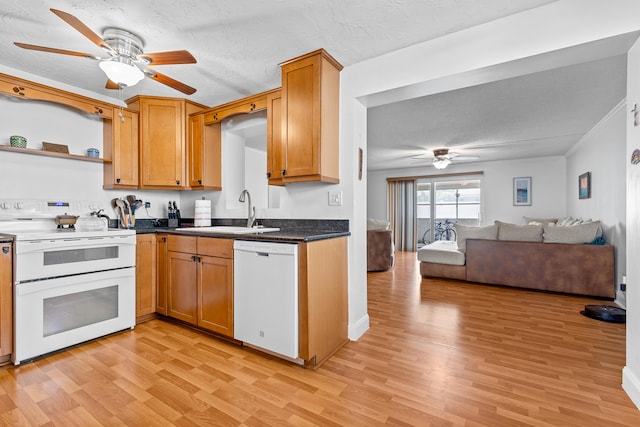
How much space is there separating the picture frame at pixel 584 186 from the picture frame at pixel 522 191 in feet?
5.01

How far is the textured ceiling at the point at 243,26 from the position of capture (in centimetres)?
177

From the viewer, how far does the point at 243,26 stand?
6.52 feet

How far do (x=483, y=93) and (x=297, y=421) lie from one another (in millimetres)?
3434

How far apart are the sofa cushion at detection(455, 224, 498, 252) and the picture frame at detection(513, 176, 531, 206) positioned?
3.45m

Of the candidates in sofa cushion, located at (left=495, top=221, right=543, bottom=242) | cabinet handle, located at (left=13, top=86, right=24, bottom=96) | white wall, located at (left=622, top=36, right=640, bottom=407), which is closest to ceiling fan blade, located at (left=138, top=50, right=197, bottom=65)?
cabinet handle, located at (left=13, top=86, right=24, bottom=96)

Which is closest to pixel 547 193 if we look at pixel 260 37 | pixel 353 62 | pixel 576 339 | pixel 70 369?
pixel 576 339

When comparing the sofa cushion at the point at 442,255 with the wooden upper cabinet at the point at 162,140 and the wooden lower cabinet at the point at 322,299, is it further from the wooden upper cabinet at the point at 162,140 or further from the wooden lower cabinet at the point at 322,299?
the wooden upper cabinet at the point at 162,140

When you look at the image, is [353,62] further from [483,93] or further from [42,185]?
[42,185]

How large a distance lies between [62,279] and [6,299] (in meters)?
0.30

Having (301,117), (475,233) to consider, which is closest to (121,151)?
(301,117)

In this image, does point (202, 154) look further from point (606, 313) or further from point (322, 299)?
point (606, 313)

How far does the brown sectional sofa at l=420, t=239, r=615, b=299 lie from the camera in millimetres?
3516

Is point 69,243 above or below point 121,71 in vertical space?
below

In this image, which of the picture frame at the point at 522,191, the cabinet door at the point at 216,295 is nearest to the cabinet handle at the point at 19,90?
the cabinet door at the point at 216,295
